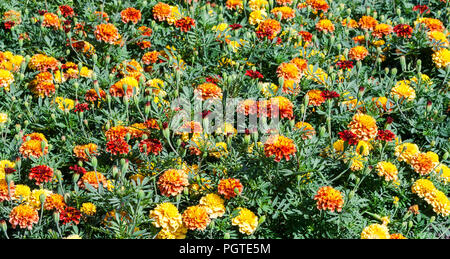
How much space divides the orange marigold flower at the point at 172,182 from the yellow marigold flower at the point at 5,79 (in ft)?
4.67

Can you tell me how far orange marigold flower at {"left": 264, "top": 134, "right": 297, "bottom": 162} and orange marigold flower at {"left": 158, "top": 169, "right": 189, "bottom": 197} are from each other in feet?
1.53

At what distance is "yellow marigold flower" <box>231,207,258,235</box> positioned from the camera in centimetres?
262

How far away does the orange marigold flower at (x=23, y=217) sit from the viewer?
252 centimetres

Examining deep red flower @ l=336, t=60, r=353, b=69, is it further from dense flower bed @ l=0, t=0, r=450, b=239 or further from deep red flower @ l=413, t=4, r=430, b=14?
deep red flower @ l=413, t=4, r=430, b=14

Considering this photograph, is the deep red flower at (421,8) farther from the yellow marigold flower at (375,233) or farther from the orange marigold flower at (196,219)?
the orange marigold flower at (196,219)

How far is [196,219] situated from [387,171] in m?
1.14

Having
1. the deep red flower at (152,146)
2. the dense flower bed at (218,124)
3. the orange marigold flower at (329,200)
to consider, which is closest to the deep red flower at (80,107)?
the dense flower bed at (218,124)

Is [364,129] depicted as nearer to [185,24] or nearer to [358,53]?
[358,53]

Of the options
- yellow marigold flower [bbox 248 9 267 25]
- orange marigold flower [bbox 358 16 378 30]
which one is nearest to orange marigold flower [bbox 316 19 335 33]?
orange marigold flower [bbox 358 16 378 30]

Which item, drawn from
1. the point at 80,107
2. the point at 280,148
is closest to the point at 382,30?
the point at 280,148

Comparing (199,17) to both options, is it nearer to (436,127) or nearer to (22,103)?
(22,103)

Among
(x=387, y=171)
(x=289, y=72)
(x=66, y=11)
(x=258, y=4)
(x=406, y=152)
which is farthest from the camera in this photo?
(x=258, y=4)

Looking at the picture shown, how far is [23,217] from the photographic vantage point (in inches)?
99.3

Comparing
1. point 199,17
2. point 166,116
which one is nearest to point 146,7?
point 199,17
